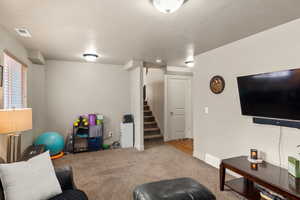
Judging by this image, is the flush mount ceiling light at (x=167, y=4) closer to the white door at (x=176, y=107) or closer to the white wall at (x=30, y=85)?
the white wall at (x=30, y=85)

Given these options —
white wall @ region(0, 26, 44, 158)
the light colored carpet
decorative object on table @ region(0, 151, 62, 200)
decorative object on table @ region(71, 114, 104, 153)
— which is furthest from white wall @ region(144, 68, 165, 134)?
decorative object on table @ region(0, 151, 62, 200)

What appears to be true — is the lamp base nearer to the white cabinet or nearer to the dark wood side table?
the white cabinet

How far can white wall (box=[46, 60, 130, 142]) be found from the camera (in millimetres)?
4207

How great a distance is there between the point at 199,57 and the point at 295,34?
5.54ft

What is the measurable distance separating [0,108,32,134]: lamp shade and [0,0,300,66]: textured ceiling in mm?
1174

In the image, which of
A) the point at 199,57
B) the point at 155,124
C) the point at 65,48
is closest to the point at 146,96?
the point at 155,124

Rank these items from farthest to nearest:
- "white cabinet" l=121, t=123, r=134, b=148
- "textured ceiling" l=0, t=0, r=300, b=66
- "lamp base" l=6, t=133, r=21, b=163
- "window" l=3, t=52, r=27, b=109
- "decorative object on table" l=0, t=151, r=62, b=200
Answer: "white cabinet" l=121, t=123, r=134, b=148, "window" l=3, t=52, r=27, b=109, "lamp base" l=6, t=133, r=21, b=163, "textured ceiling" l=0, t=0, r=300, b=66, "decorative object on table" l=0, t=151, r=62, b=200

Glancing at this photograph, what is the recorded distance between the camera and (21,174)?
138 cm

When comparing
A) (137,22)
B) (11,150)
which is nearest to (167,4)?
(137,22)

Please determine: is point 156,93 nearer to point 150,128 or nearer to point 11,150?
point 150,128

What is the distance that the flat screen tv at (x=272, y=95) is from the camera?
6.08 feet

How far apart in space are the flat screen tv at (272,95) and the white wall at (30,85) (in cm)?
351

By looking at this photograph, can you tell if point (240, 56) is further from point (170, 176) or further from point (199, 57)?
point (170, 176)

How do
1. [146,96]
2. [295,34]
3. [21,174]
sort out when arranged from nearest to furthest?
[21,174]
[295,34]
[146,96]
